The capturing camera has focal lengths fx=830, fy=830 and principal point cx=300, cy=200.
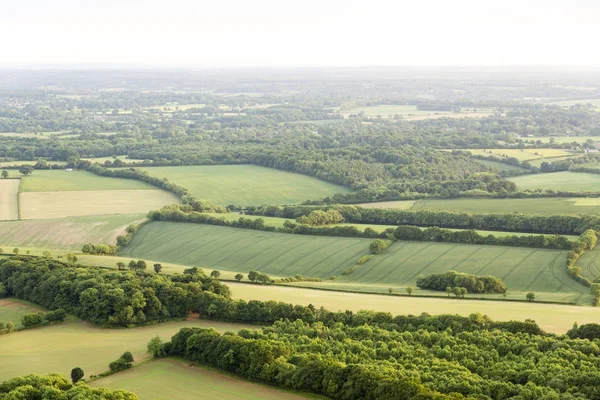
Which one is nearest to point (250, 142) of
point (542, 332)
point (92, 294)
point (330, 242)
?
point (330, 242)

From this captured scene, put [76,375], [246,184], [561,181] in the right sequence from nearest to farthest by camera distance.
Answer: [76,375]
[561,181]
[246,184]

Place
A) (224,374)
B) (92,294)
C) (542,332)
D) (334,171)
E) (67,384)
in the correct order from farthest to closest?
(334,171) < (92,294) < (542,332) < (224,374) < (67,384)

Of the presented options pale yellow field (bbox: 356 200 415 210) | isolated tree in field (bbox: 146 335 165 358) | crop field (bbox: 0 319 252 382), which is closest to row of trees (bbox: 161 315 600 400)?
isolated tree in field (bbox: 146 335 165 358)

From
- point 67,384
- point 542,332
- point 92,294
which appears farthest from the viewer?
point 92,294

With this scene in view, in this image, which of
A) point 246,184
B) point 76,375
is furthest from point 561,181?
point 76,375

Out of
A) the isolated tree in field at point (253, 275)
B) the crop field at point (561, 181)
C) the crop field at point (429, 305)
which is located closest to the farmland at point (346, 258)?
the crop field at point (429, 305)

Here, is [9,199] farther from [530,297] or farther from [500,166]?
[500,166]

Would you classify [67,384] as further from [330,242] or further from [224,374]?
[330,242]
